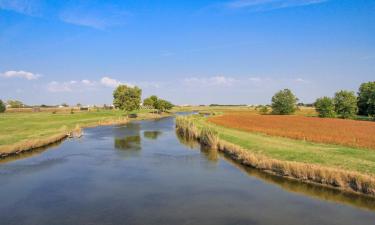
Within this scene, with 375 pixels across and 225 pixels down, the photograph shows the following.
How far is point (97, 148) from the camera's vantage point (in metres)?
39.2

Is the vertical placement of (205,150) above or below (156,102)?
below

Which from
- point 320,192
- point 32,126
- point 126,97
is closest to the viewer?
point 320,192

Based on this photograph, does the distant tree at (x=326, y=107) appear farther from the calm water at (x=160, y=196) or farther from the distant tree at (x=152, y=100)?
the distant tree at (x=152, y=100)

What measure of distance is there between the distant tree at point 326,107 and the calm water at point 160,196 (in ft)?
218

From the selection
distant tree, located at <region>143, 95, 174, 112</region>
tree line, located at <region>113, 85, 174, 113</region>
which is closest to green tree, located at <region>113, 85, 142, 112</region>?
tree line, located at <region>113, 85, 174, 113</region>

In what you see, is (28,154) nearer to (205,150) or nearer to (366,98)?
(205,150)

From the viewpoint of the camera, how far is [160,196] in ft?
64.3

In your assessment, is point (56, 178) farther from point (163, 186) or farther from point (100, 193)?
point (163, 186)

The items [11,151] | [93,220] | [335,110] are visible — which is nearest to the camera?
[93,220]

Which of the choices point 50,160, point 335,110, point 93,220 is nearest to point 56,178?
point 50,160

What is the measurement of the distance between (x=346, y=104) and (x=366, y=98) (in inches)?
376

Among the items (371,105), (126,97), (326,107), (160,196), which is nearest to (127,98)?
(126,97)

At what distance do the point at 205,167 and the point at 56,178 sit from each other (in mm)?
12503

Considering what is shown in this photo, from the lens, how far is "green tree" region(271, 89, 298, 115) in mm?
109500
